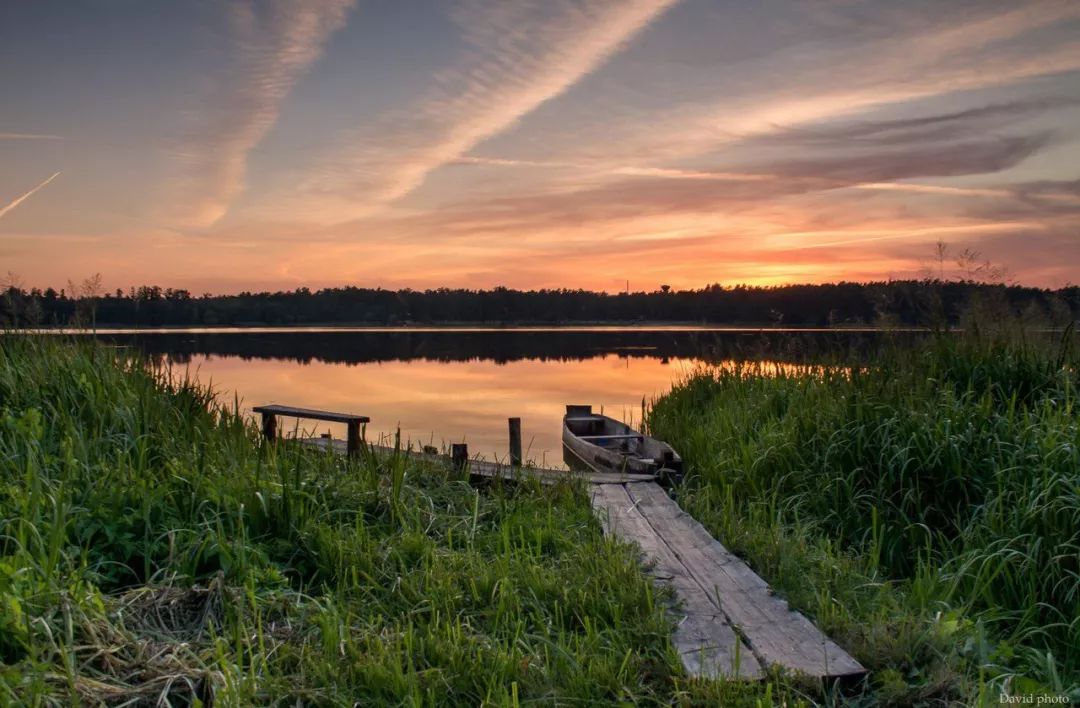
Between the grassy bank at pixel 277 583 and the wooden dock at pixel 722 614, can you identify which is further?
the wooden dock at pixel 722 614

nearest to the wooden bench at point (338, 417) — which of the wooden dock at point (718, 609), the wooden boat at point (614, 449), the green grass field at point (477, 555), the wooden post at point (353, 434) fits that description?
the wooden post at point (353, 434)

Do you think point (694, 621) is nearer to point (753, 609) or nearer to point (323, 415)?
point (753, 609)

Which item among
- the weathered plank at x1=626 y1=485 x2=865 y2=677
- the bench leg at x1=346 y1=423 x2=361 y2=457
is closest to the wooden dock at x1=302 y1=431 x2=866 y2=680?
the weathered plank at x1=626 y1=485 x2=865 y2=677

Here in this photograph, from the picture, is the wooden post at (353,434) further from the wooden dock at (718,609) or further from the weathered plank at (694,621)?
the weathered plank at (694,621)

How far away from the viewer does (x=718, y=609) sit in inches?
176

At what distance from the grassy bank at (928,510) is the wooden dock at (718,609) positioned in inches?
6.8

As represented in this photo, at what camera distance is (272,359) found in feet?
172

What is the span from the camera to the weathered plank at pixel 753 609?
382 centimetres

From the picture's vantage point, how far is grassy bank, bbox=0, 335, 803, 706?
3.44 metres

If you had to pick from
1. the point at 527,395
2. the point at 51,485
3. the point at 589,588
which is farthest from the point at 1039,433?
the point at 527,395

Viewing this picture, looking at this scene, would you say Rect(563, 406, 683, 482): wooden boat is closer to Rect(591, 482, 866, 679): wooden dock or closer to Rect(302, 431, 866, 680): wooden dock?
Rect(302, 431, 866, 680): wooden dock

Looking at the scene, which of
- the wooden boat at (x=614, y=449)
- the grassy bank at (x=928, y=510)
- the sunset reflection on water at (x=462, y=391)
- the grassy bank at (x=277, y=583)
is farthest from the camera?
the sunset reflection on water at (x=462, y=391)

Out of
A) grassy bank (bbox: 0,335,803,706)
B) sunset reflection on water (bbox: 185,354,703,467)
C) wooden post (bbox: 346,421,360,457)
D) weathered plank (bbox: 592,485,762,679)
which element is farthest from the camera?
sunset reflection on water (bbox: 185,354,703,467)

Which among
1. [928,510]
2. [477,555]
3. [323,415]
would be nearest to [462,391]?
[323,415]
